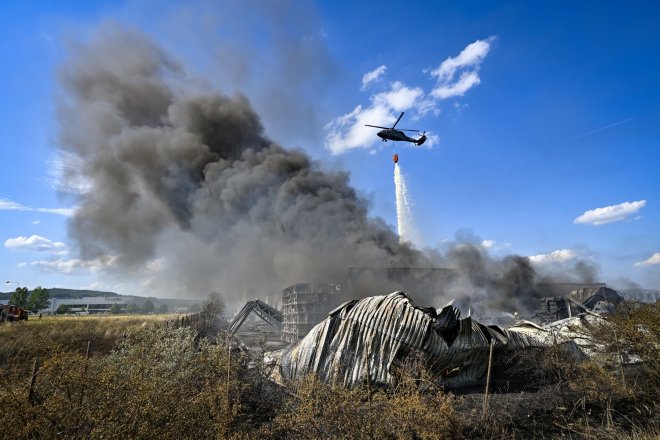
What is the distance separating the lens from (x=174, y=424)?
4207 mm

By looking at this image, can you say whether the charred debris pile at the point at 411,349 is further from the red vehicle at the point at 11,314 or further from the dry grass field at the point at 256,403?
the red vehicle at the point at 11,314

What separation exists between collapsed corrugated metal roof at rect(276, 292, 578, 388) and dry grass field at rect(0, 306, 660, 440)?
886 mm

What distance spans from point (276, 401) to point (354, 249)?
20.6 metres

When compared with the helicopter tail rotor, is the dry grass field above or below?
below

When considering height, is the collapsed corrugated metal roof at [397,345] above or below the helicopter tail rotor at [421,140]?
below

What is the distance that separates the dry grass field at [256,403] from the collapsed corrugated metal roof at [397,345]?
886 millimetres

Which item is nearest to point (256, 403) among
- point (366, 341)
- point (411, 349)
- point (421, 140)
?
point (366, 341)

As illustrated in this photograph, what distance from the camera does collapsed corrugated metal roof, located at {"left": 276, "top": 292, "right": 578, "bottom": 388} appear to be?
7.82 meters

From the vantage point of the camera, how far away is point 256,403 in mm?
6559

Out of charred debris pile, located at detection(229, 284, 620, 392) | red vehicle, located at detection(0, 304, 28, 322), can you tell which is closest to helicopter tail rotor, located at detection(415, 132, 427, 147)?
charred debris pile, located at detection(229, 284, 620, 392)

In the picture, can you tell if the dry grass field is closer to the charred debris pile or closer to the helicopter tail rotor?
the charred debris pile

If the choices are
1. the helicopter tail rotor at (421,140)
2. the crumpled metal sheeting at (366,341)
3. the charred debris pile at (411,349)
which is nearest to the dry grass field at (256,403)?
the charred debris pile at (411,349)

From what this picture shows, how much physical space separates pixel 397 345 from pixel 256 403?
10.5 ft

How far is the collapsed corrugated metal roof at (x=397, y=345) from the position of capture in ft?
25.7
